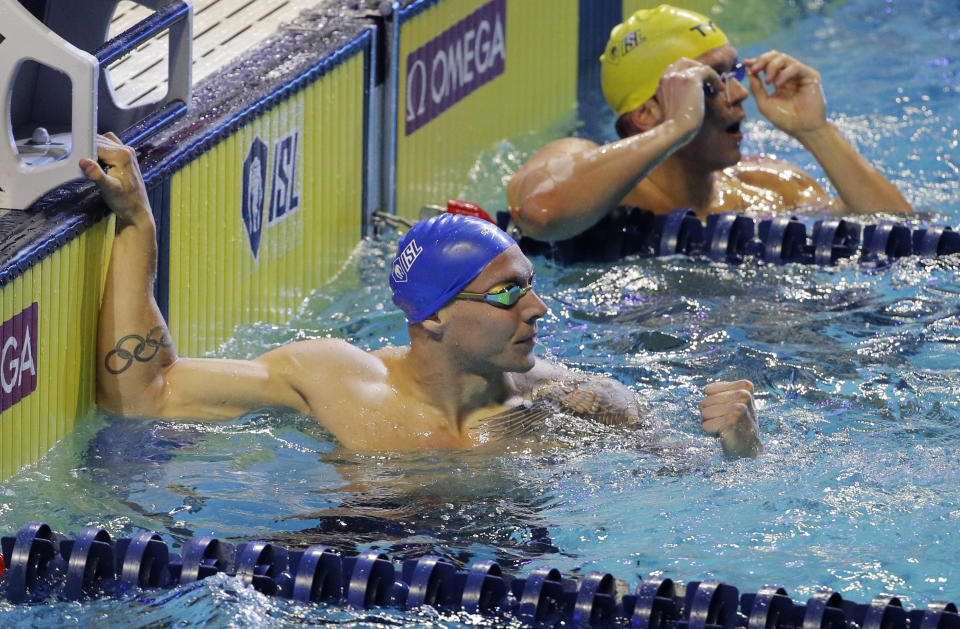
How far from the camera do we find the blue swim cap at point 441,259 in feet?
10.6

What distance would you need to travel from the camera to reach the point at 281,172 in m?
4.52

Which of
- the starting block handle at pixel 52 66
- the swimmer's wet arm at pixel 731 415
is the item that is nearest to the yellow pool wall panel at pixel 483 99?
the starting block handle at pixel 52 66

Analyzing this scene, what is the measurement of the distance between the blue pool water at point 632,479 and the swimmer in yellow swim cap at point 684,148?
16.4 inches

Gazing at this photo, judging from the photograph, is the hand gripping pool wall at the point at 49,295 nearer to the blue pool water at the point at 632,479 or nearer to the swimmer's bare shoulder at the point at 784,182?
the blue pool water at the point at 632,479

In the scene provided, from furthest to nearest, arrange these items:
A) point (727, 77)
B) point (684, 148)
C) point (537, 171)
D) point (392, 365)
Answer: point (684, 148)
point (727, 77)
point (537, 171)
point (392, 365)

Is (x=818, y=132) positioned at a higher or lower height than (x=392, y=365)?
higher

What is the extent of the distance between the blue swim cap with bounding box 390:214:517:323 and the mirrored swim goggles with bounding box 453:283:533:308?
26mm

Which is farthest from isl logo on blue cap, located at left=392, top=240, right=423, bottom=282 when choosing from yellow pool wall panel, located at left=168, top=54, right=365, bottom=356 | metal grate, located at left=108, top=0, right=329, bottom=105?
metal grate, located at left=108, top=0, right=329, bottom=105

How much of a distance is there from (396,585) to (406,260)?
83 centimetres

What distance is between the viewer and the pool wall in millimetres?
3215

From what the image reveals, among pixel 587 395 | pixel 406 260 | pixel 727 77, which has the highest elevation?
pixel 727 77

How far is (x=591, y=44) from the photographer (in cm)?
705

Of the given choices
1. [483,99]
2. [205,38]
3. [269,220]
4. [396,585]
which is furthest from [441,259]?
[483,99]

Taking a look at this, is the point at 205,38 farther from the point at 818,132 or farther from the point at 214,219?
the point at 818,132
